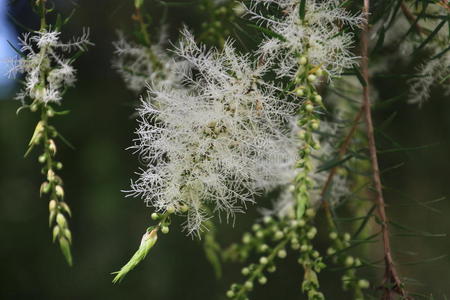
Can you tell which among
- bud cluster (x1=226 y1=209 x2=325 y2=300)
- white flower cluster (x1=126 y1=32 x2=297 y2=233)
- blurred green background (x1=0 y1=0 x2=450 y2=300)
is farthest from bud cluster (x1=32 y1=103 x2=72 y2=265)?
blurred green background (x1=0 y1=0 x2=450 y2=300)

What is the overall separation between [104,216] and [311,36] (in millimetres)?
1446

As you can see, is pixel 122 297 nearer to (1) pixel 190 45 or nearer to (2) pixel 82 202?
(2) pixel 82 202

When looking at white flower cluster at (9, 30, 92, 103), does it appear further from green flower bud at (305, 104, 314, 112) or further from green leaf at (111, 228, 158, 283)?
green flower bud at (305, 104, 314, 112)

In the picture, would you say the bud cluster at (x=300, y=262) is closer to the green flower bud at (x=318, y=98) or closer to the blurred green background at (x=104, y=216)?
the green flower bud at (x=318, y=98)

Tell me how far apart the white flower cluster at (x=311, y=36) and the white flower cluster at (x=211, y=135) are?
39mm

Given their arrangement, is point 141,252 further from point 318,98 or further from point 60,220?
point 318,98

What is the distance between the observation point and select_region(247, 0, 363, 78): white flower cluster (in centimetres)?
75

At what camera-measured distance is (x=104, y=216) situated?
2.01m

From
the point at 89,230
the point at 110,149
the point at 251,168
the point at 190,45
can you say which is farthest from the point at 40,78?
the point at 89,230

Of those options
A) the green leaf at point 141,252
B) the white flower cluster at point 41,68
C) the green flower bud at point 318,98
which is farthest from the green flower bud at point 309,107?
the white flower cluster at point 41,68

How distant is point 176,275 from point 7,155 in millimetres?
825

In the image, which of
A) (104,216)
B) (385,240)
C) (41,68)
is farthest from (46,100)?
(104,216)

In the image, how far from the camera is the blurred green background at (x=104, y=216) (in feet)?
6.66

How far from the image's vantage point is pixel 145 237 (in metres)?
0.71
